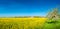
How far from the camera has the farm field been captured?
4.05 m

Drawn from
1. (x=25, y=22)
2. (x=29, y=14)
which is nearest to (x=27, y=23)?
(x=25, y=22)

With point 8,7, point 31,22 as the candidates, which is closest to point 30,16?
point 31,22

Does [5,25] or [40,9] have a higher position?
[40,9]

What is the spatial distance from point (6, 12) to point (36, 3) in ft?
2.68

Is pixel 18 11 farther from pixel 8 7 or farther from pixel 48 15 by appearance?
pixel 48 15

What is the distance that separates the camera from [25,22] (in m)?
4.30

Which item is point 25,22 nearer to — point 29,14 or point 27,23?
point 27,23

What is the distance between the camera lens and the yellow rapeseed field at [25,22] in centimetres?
407

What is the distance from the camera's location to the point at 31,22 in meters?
4.28

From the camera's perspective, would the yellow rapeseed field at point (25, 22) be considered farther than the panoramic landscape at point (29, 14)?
No

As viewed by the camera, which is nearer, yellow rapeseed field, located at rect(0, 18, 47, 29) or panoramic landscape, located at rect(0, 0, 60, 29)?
yellow rapeseed field, located at rect(0, 18, 47, 29)

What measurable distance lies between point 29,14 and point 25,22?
0.88 ft

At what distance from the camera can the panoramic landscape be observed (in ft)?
13.7

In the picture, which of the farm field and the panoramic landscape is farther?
the panoramic landscape
